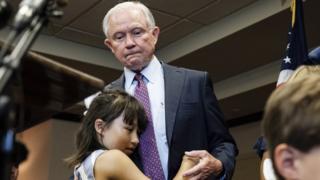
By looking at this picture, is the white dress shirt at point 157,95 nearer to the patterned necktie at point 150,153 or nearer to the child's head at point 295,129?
the patterned necktie at point 150,153

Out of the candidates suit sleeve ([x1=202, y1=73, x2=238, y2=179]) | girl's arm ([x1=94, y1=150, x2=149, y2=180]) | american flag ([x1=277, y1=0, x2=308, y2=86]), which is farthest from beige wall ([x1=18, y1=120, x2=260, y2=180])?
girl's arm ([x1=94, y1=150, x2=149, y2=180])

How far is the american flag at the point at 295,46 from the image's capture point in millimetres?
2484

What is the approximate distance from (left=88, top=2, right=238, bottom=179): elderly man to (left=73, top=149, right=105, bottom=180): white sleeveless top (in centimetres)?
16

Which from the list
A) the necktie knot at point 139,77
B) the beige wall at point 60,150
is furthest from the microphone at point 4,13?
the beige wall at point 60,150

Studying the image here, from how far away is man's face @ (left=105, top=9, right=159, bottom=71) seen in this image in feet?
5.23

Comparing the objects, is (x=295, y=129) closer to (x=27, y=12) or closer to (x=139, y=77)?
(x=27, y=12)

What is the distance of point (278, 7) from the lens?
3.59 meters

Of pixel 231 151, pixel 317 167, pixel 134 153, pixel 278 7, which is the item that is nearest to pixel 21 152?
pixel 317 167

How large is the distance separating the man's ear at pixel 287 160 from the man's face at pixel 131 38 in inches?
32.8

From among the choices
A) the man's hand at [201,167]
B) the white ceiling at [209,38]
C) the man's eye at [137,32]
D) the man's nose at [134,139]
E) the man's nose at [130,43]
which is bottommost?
the man's hand at [201,167]

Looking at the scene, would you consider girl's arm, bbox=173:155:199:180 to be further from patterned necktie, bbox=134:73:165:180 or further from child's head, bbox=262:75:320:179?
child's head, bbox=262:75:320:179

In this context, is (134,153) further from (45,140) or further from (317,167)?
(45,140)

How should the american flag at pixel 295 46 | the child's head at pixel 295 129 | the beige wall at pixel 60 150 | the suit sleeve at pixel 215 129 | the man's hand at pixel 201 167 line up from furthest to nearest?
the beige wall at pixel 60 150 → the american flag at pixel 295 46 → the suit sleeve at pixel 215 129 → the man's hand at pixel 201 167 → the child's head at pixel 295 129

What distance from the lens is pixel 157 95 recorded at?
161cm
